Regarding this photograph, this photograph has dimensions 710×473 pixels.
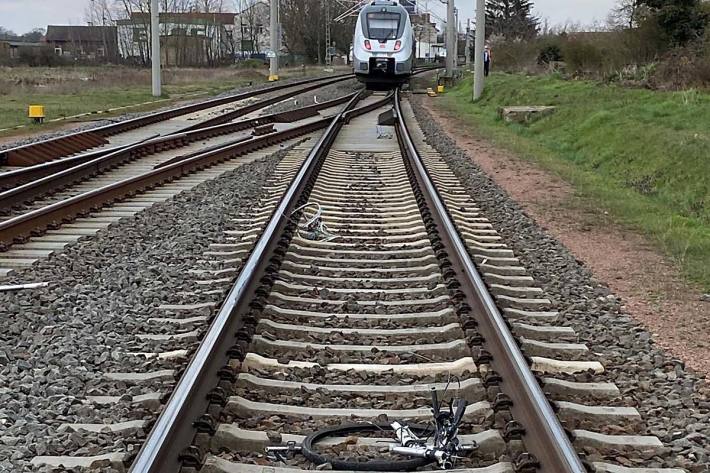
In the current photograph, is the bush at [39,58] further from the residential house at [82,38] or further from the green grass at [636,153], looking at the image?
the green grass at [636,153]

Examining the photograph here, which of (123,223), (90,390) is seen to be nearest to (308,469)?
(90,390)

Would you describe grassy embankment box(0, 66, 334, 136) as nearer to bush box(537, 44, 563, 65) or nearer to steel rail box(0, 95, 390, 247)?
steel rail box(0, 95, 390, 247)

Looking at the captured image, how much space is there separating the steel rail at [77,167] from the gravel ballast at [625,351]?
17.9ft

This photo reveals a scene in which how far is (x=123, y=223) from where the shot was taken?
929cm

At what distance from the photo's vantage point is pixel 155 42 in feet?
103

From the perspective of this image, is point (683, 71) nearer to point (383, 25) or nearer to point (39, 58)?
point (383, 25)

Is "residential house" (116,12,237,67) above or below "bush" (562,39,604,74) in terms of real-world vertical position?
above

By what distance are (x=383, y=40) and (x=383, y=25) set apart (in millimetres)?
498

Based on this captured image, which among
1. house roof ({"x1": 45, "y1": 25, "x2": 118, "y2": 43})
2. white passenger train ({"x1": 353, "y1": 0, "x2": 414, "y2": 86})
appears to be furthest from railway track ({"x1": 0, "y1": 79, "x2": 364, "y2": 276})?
house roof ({"x1": 45, "y1": 25, "x2": 118, "y2": 43})

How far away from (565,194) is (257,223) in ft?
16.5

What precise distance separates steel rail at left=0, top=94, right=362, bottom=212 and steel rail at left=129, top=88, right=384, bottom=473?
431 cm

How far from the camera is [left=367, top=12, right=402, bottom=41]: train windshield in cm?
3048

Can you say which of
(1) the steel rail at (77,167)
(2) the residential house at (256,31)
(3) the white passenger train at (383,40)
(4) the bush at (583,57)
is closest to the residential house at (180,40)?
(2) the residential house at (256,31)

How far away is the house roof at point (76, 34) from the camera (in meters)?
124
